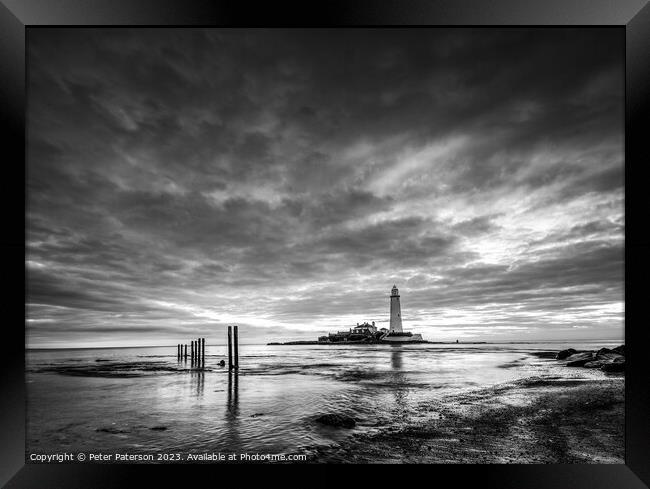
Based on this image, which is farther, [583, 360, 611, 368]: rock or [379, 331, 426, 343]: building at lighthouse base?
[379, 331, 426, 343]: building at lighthouse base

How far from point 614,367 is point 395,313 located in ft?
113

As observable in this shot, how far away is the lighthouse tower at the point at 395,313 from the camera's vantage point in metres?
45.2

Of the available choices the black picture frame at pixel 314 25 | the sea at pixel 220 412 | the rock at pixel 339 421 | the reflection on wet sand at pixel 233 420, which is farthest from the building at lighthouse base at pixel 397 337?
the black picture frame at pixel 314 25

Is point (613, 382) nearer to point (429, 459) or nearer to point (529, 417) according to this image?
point (529, 417)

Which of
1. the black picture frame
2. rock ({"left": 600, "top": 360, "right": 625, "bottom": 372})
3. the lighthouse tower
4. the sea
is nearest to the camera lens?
the black picture frame

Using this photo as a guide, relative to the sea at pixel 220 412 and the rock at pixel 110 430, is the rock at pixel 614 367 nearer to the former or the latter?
the sea at pixel 220 412

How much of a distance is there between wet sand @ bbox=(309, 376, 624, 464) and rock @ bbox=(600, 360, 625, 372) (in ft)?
15.4

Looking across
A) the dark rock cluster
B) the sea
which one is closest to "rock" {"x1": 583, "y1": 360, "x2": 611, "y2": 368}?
the dark rock cluster

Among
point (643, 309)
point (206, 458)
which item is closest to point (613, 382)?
point (643, 309)

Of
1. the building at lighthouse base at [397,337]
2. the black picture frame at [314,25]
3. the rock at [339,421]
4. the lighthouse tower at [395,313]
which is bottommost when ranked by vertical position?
the building at lighthouse base at [397,337]

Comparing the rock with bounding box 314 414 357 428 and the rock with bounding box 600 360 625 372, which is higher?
the rock with bounding box 314 414 357 428

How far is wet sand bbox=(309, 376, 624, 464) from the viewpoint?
469 cm

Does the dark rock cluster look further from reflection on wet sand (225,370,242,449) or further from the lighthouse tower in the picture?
the lighthouse tower

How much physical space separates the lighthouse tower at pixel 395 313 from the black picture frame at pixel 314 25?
42.0m
